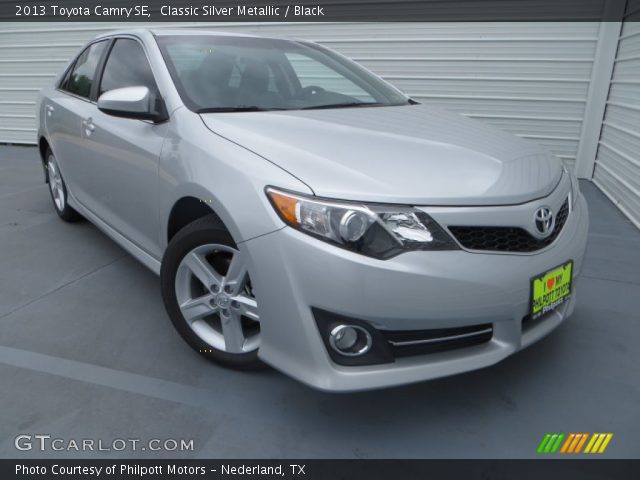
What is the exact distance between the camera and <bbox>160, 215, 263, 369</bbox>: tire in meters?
1.85

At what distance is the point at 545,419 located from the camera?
5.93 feet

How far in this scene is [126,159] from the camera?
2.41 metres

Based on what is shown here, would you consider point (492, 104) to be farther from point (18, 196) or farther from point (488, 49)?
point (18, 196)

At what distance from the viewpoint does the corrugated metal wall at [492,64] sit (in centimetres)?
547

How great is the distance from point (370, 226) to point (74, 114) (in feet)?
8.07

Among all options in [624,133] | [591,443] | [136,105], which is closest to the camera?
[591,443]

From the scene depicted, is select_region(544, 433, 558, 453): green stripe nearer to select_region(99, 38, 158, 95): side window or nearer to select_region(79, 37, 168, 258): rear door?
select_region(79, 37, 168, 258): rear door

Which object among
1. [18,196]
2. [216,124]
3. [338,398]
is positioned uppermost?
[216,124]

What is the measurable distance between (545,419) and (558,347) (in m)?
0.54

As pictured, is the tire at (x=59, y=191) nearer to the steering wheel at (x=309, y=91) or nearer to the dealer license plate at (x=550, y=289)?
the steering wheel at (x=309, y=91)

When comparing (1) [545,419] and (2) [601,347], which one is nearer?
(1) [545,419]

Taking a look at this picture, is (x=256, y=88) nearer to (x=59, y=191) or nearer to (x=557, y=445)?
(x=557, y=445)

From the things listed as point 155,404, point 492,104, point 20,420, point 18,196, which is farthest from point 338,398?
point 492,104
